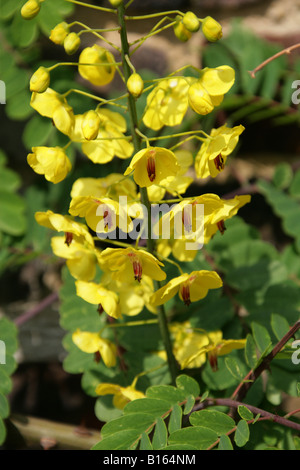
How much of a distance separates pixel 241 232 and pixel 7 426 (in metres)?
0.64

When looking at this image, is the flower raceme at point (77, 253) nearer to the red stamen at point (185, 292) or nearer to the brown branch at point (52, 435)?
the red stamen at point (185, 292)

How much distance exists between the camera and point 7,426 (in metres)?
1.15

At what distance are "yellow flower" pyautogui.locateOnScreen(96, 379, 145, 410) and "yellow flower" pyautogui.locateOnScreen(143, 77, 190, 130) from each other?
45 centimetres

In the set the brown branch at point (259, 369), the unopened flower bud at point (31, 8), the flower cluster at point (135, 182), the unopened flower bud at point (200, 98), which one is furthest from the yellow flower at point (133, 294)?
the unopened flower bud at point (31, 8)

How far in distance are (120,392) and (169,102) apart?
50 centimetres

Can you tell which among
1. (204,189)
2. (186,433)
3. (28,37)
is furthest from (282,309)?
(28,37)

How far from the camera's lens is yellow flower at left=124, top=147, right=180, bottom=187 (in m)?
0.76

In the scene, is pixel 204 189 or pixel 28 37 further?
pixel 204 189

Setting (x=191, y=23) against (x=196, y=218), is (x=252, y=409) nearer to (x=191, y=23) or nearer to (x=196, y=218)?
(x=196, y=218)

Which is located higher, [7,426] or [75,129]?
[75,129]

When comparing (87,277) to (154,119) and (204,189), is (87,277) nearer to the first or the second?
(154,119)

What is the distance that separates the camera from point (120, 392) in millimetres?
968

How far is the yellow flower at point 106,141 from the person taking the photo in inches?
35.2

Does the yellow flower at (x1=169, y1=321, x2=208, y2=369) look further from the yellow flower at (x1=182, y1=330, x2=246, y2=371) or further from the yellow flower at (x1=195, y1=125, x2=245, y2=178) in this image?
the yellow flower at (x1=195, y1=125, x2=245, y2=178)
